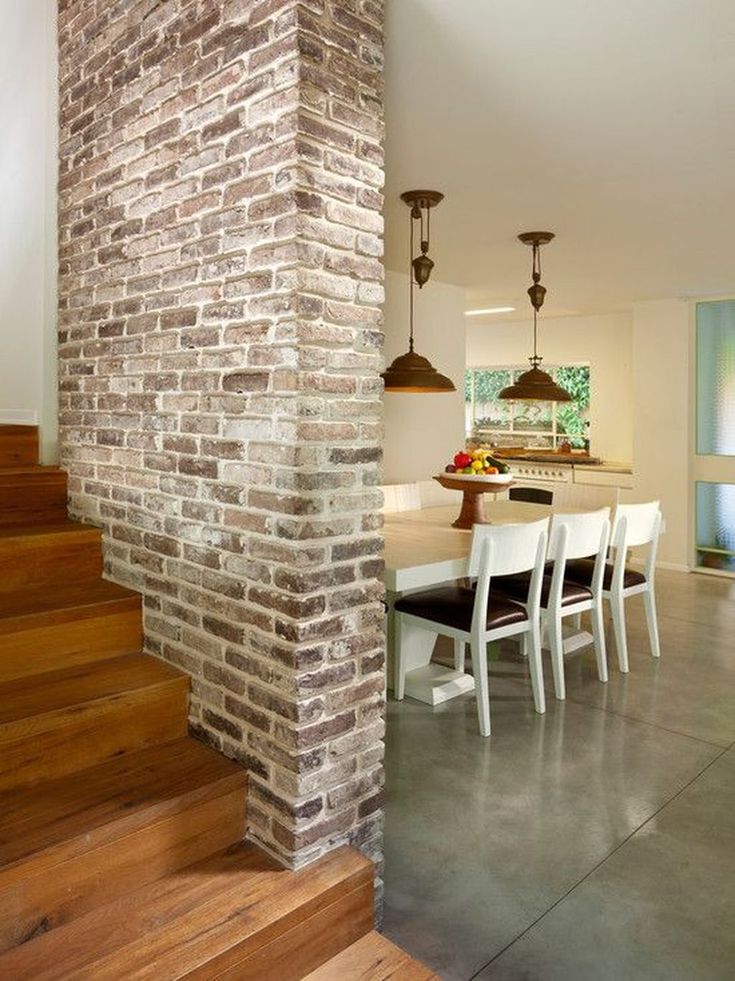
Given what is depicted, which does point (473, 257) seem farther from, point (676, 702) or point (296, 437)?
point (296, 437)

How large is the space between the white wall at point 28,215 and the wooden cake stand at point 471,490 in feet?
6.94

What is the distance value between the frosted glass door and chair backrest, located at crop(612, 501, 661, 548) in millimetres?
2761

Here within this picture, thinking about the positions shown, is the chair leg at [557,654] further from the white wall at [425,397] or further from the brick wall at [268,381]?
the white wall at [425,397]

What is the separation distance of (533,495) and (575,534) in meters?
2.57

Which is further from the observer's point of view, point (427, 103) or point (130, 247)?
point (427, 103)

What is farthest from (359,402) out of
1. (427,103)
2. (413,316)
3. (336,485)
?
(413,316)

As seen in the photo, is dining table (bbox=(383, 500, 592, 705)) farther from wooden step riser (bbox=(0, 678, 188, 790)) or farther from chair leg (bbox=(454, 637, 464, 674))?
wooden step riser (bbox=(0, 678, 188, 790))

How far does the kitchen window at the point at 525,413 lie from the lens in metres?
8.41

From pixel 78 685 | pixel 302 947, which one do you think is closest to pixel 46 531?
pixel 78 685

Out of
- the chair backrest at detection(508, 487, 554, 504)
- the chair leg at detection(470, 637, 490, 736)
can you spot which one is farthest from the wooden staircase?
the chair backrest at detection(508, 487, 554, 504)

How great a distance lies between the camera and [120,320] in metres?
2.51

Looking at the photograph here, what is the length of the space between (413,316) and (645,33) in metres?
4.02

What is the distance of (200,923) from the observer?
170 centimetres

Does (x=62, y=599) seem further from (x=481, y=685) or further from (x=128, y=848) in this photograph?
(x=481, y=685)
